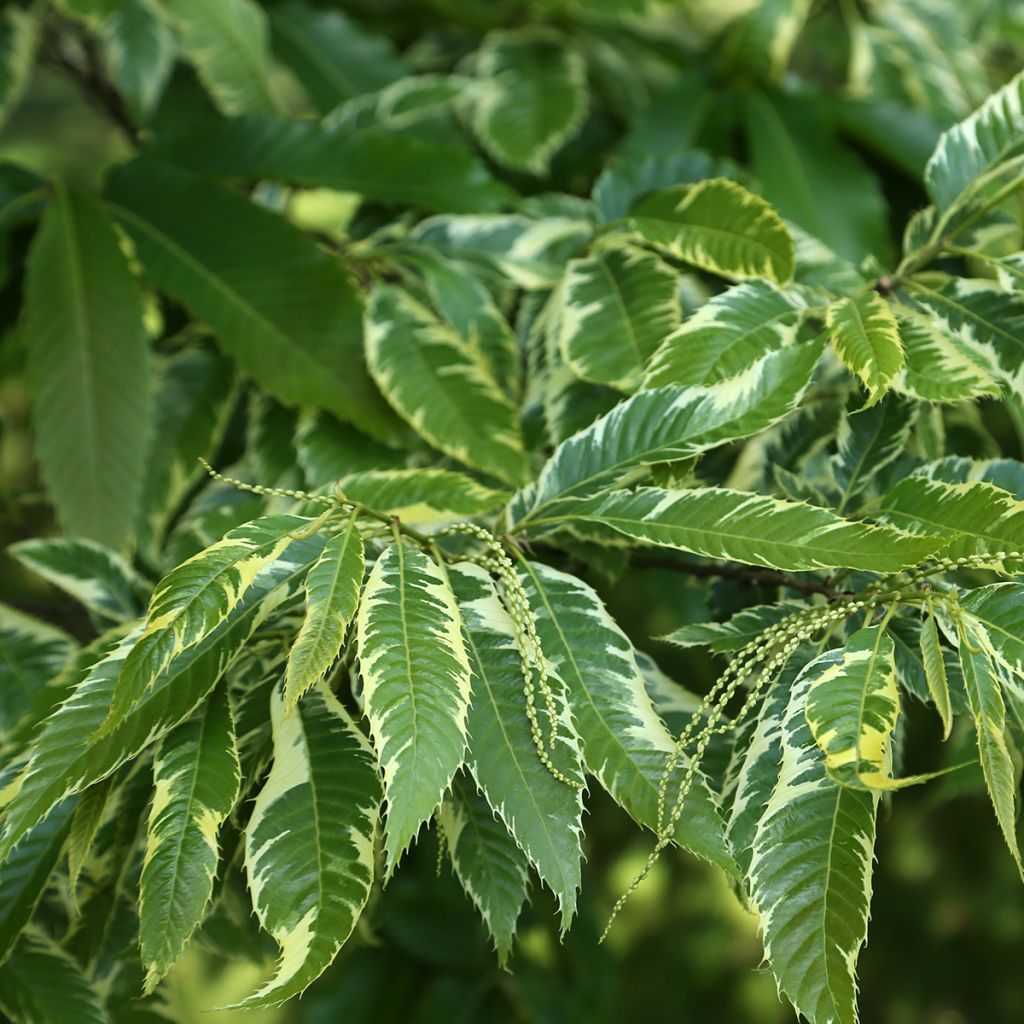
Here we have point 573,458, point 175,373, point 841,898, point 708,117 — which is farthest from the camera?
point 708,117

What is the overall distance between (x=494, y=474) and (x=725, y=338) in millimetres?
186

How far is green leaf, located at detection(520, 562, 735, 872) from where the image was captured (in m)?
0.48

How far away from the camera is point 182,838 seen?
1.60ft

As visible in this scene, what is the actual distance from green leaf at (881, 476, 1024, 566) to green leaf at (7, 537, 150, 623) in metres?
0.50

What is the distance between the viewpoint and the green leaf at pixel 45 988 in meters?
0.62

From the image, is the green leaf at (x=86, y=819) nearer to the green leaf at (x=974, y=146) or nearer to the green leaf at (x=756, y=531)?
the green leaf at (x=756, y=531)

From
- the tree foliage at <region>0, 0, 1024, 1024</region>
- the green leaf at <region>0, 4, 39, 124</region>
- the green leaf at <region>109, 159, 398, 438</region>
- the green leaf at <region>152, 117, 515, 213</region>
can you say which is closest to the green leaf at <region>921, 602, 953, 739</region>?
the tree foliage at <region>0, 0, 1024, 1024</region>

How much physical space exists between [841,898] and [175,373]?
678 mm

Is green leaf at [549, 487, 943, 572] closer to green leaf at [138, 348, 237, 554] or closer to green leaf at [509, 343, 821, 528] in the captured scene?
green leaf at [509, 343, 821, 528]

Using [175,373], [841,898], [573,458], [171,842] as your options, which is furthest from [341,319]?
[841,898]

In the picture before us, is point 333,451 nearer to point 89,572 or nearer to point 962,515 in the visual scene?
point 89,572

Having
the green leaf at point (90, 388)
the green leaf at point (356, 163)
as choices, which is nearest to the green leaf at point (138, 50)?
the green leaf at point (356, 163)

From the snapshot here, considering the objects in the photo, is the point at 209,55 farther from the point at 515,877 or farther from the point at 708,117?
the point at 515,877

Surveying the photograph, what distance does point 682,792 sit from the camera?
48 cm
